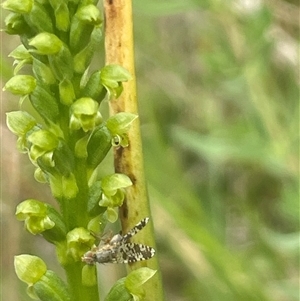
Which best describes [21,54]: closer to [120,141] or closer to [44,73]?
[44,73]

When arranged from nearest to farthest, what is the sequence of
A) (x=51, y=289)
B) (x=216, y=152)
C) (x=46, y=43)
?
(x=46, y=43) < (x=51, y=289) < (x=216, y=152)

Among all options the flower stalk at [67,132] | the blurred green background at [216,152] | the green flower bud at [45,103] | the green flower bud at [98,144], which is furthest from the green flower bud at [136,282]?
the blurred green background at [216,152]

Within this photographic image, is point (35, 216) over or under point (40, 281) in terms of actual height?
over

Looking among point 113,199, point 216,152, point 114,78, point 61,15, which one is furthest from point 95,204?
point 216,152

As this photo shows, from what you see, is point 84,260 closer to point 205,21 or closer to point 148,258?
point 148,258

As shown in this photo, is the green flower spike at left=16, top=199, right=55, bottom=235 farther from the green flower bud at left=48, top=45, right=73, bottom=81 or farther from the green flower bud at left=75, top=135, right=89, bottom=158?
the green flower bud at left=48, top=45, right=73, bottom=81

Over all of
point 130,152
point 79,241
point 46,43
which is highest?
point 46,43

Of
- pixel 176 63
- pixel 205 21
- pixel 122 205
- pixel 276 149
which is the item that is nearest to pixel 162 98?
pixel 176 63

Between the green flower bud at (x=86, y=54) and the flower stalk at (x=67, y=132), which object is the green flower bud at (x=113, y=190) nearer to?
the flower stalk at (x=67, y=132)

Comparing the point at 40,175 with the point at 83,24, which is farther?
the point at 40,175
